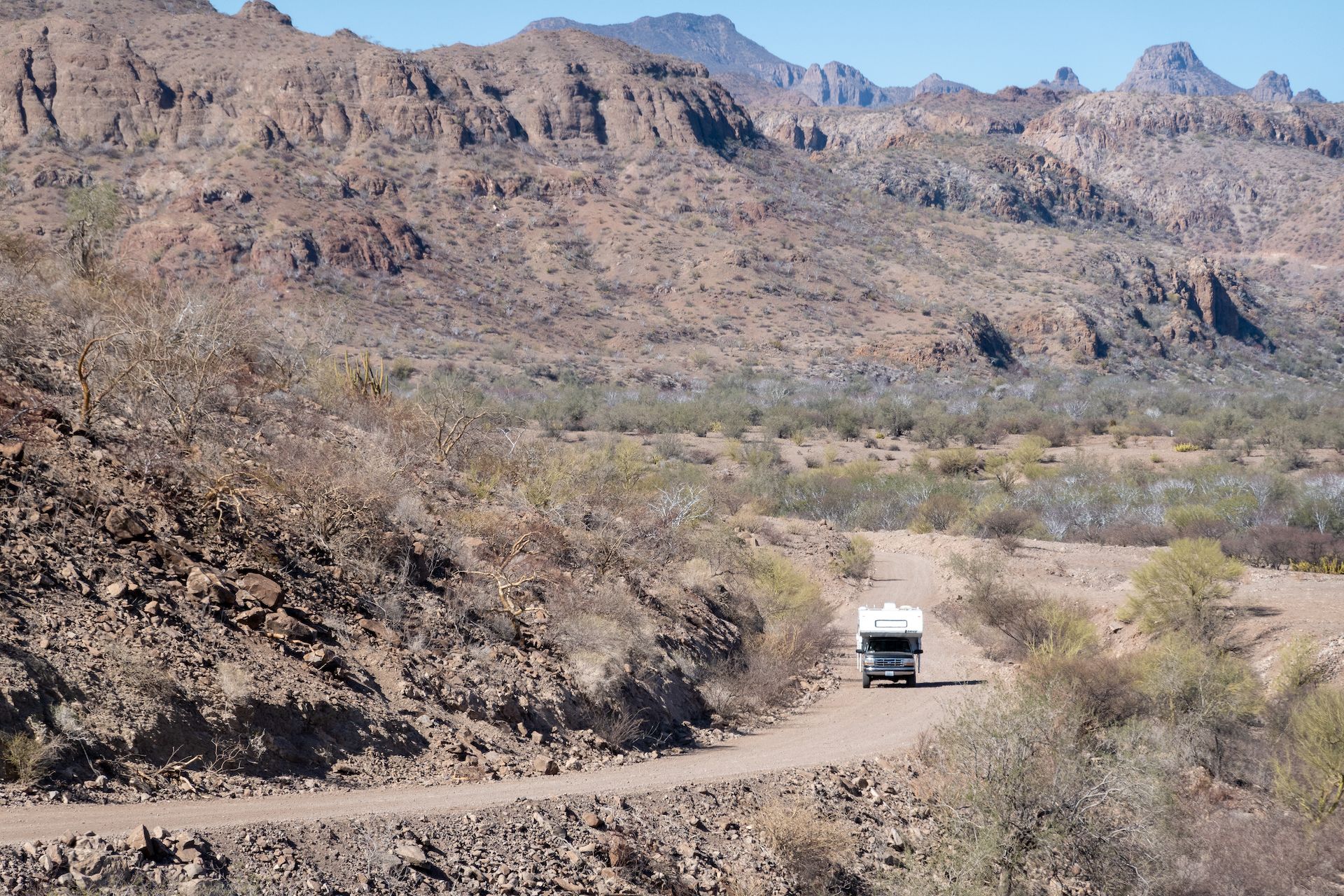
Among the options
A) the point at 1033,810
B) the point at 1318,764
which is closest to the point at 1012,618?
the point at 1318,764

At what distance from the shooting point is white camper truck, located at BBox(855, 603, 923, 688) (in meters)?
18.8

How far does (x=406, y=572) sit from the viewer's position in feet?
47.1

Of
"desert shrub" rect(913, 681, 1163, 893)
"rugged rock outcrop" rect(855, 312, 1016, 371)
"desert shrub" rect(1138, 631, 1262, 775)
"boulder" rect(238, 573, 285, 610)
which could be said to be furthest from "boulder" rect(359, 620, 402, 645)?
"rugged rock outcrop" rect(855, 312, 1016, 371)

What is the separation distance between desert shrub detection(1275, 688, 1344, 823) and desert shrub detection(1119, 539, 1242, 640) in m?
5.05

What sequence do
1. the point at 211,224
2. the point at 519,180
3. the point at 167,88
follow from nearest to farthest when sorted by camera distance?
the point at 211,224 → the point at 167,88 → the point at 519,180

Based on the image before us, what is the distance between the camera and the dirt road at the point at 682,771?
27.2 feet

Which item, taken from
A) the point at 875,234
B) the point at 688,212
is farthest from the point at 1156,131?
the point at 688,212

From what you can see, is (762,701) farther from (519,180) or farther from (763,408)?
(519,180)

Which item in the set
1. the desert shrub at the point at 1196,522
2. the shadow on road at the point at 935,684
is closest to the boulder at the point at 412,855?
the shadow on road at the point at 935,684

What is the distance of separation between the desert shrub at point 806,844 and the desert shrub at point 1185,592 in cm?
1134

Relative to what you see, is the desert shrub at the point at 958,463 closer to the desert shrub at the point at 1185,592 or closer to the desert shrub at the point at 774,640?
the desert shrub at the point at 774,640

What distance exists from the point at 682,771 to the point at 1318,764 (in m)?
8.74

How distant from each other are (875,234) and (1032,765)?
8111 cm

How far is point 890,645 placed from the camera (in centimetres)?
1895
